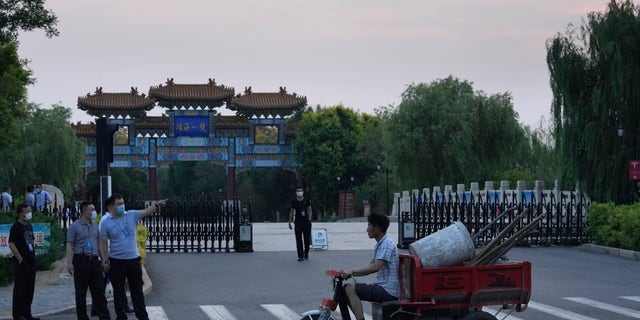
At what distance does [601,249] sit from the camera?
28.2 m

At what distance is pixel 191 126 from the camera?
74.5 m

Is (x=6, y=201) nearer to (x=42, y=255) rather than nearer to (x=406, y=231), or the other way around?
(x=42, y=255)

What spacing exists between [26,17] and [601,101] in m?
20.1

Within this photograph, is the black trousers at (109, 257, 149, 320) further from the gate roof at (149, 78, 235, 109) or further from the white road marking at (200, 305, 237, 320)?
the gate roof at (149, 78, 235, 109)

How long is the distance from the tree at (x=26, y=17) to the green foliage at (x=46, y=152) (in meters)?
37.7

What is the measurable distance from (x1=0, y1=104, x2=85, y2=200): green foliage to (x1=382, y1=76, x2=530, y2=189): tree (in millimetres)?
19167

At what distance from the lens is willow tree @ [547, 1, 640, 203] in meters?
34.8

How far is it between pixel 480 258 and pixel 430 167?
2128 inches

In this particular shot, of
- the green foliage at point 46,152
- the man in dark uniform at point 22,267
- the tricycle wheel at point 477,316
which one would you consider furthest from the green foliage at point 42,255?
the green foliage at point 46,152

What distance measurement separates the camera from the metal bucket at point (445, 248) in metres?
10.3

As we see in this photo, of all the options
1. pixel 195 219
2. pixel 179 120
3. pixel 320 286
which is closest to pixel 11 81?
pixel 195 219

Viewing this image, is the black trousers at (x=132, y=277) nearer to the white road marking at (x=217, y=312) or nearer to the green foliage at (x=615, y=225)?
the white road marking at (x=217, y=312)

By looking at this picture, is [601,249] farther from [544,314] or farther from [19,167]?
[19,167]

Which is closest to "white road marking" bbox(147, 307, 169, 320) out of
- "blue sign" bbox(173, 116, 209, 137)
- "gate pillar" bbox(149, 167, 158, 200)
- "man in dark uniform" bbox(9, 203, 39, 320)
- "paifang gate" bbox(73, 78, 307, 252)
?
"man in dark uniform" bbox(9, 203, 39, 320)
